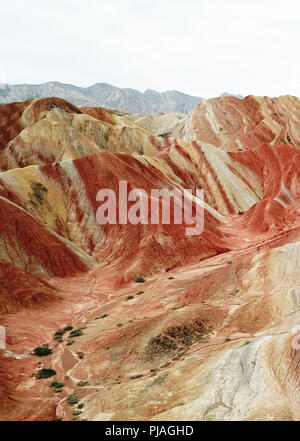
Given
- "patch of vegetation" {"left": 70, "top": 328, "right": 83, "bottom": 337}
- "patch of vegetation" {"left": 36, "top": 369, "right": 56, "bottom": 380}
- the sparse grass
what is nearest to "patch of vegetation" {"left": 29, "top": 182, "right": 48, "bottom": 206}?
"patch of vegetation" {"left": 70, "top": 328, "right": 83, "bottom": 337}

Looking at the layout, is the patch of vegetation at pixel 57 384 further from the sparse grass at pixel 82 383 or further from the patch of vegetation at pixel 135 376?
the patch of vegetation at pixel 135 376

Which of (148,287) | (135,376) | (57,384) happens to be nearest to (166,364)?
(135,376)

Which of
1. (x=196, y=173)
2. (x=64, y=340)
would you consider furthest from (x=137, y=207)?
(x=196, y=173)

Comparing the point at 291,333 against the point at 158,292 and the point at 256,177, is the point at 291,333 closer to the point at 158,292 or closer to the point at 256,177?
the point at 158,292

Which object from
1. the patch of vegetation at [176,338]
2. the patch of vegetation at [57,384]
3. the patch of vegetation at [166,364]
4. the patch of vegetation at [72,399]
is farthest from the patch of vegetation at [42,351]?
the patch of vegetation at [166,364]

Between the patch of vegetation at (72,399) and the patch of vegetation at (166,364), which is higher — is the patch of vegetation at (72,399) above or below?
below

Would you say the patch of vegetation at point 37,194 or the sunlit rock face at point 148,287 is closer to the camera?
the sunlit rock face at point 148,287
